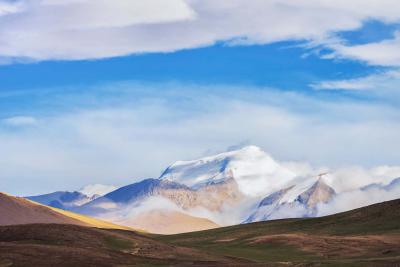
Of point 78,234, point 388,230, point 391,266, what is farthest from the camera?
point 388,230

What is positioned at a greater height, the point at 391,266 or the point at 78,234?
the point at 78,234

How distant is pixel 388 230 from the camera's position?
18025cm

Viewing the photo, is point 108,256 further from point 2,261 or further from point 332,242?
point 332,242

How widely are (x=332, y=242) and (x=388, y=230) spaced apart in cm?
2936

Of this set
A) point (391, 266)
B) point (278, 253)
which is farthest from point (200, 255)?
point (391, 266)

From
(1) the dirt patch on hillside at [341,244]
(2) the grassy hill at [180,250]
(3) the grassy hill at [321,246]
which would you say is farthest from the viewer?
(1) the dirt patch on hillside at [341,244]

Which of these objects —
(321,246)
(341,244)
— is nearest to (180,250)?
(321,246)

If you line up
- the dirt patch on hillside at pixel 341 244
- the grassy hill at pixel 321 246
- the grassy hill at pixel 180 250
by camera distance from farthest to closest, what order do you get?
the dirt patch on hillside at pixel 341 244
the grassy hill at pixel 321 246
the grassy hill at pixel 180 250

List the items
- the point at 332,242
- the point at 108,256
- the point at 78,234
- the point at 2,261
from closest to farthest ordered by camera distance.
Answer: the point at 2,261 < the point at 108,256 < the point at 78,234 < the point at 332,242

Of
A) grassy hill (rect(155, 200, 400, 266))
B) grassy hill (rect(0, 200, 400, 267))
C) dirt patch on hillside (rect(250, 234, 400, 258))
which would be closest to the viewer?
grassy hill (rect(0, 200, 400, 267))

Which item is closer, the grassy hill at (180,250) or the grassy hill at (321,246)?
the grassy hill at (180,250)

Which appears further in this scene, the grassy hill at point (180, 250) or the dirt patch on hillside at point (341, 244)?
the dirt patch on hillside at point (341, 244)

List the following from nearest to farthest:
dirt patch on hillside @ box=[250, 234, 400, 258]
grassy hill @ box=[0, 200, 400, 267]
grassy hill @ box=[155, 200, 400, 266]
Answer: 1. grassy hill @ box=[0, 200, 400, 267]
2. grassy hill @ box=[155, 200, 400, 266]
3. dirt patch on hillside @ box=[250, 234, 400, 258]

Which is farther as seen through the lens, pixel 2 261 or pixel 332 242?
pixel 332 242
